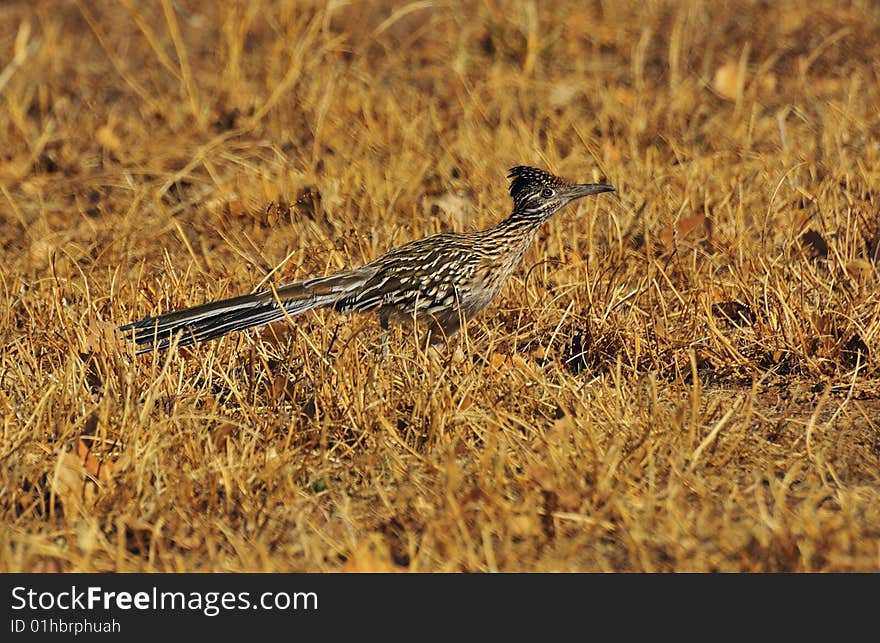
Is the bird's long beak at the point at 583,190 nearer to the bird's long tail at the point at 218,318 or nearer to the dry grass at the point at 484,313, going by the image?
the dry grass at the point at 484,313

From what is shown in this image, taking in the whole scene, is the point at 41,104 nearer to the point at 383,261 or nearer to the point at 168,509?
the point at 383,261

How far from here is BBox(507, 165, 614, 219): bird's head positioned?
6.27 m

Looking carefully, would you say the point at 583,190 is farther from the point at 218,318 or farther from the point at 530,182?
the point at 218,318

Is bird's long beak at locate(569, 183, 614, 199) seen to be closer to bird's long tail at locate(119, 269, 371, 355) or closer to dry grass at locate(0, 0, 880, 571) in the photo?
dry grass at locate(0, 0, 880, 571)

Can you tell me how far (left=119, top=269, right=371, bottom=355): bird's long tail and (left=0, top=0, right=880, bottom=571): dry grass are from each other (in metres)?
0.12

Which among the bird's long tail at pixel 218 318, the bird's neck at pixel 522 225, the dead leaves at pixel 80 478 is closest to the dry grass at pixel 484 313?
the dead leaves at pixel 80 478

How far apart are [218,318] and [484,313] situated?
4.90ft

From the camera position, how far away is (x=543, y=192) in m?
6.27

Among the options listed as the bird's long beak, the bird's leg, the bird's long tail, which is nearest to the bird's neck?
the bird's long beak

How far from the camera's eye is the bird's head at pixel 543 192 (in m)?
6.27

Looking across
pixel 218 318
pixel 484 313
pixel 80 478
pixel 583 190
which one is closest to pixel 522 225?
pixel 583 190

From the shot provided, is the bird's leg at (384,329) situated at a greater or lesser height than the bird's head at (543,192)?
lesser

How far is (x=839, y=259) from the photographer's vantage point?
20.7 feet
